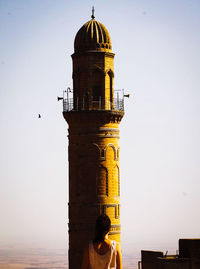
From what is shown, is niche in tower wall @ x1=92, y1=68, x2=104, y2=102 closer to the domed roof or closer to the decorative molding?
the domed roof

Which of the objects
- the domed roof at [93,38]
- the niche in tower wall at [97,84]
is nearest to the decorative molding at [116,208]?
the niche in tower wall at [97,84]

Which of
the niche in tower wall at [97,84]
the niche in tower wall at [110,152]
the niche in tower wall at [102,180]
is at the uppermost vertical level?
the niche in tower wall at [97,84]

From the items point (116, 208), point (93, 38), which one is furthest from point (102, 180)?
point (93, 38)

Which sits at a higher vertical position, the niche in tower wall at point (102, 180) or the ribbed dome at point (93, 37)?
the ribbed dome at point (93, 37)

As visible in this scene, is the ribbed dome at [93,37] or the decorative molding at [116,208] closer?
the decorative molding at [116,208]

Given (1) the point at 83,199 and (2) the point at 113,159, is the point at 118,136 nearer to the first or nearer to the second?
(2) the point at 113,159

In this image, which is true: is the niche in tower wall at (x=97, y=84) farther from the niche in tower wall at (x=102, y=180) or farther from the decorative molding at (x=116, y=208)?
the decorative molding at (x=116, y=208)

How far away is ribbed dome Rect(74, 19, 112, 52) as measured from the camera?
4469cm

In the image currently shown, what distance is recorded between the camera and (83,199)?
43594 mm

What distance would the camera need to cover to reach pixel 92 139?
43.9 m

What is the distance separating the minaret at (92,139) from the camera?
43.5 m

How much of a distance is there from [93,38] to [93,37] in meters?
0.07

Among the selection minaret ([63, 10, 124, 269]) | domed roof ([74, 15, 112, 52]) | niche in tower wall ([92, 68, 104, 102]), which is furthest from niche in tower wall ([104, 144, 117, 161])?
domed roof ([74, 15, 112, 52])

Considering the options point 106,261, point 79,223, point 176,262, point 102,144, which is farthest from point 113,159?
point 106,261
